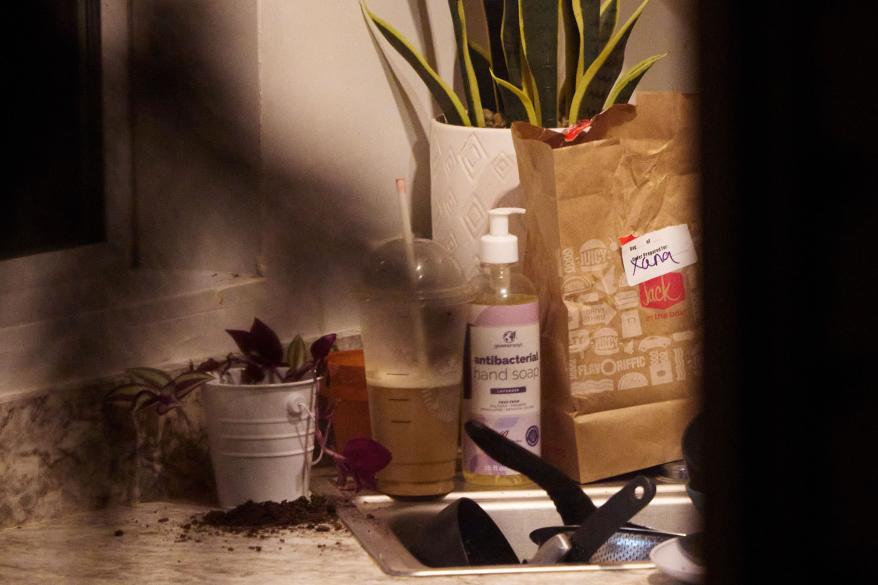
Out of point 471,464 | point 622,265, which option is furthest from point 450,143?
point 471,464

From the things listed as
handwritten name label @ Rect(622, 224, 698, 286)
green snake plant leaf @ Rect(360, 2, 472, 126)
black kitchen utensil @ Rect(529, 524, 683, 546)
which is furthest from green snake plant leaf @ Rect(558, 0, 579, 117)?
black kitchen utensil @ Rect(529, 524, 683, 546)

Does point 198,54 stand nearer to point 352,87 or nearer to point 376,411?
point 352,87

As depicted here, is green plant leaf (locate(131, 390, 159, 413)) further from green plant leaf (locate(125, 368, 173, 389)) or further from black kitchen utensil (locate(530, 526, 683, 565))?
black kitchen utensil (locate(530, 526, 683, 565))

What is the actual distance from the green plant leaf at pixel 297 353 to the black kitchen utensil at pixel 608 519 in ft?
1.07

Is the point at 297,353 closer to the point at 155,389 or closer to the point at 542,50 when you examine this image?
the point at 155,389

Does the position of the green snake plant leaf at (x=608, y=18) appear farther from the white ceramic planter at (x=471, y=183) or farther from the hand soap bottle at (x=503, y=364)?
the hand soap bottle at (x=503, y=364)

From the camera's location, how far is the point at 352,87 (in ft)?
4.36

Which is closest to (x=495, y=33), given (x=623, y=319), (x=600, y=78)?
(x=600, y=78)

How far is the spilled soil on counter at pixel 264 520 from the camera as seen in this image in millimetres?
1038

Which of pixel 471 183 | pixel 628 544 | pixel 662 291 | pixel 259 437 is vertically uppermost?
pixel 471 183

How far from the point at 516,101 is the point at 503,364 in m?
0.30

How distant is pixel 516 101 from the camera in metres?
1.26

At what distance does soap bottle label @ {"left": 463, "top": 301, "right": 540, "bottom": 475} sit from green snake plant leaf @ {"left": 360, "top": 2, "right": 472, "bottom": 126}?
261 millimetres

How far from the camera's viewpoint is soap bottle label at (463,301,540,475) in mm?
1146
